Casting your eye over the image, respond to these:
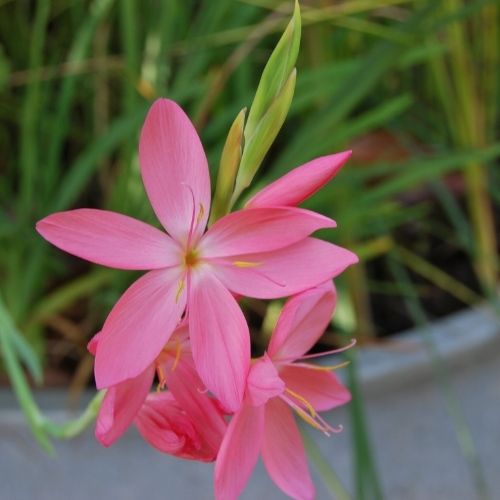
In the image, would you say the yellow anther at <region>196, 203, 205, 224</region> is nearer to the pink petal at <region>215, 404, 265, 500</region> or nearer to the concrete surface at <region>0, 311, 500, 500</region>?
the pink petal at <region>215, 404, 265, 500</region>

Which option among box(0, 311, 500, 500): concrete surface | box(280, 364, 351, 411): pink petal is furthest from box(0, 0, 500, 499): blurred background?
box(280, 364, 351, 411): pink petal

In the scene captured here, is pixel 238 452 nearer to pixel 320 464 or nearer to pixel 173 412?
pixel 173 412

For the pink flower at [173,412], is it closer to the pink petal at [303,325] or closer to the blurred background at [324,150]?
the pink petal at [303,325]

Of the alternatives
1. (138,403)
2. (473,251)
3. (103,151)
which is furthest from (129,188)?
(138,403)

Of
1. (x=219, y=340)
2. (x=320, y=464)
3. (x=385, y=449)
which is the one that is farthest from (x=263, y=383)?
(x=385, y=449)

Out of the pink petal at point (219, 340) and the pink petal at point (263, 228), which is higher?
the pink petal at point (263, 228)

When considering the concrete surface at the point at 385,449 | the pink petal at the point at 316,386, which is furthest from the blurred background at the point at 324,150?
the pink petal at the point at 316,386

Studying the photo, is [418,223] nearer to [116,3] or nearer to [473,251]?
[473,251]
